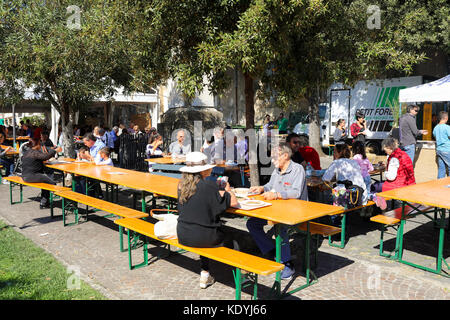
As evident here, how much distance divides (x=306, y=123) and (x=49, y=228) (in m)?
14.5

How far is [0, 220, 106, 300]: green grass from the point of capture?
13.6 ft

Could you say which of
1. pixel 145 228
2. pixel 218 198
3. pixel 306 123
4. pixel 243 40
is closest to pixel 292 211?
pixel 218 198

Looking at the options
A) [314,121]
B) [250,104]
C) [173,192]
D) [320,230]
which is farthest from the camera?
[314,121]

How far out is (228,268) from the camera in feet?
16.6

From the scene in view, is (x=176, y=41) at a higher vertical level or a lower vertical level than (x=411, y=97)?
higher

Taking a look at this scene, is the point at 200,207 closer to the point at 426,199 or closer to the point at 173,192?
the point at 173,192

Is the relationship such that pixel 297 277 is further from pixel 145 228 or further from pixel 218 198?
pixel 145 228

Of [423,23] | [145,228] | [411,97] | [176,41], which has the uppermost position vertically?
[423,23]

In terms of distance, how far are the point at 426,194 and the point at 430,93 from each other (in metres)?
6.60

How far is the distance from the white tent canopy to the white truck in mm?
5338

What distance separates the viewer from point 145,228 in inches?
195

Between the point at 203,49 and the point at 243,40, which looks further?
the point at 203,49

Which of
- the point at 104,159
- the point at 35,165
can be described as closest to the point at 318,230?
the point at 104,159

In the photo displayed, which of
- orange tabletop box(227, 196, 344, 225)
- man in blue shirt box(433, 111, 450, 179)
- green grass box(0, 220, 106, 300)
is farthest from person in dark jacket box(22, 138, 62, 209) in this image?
man in blue shirt box(433, 111, 450, 179)
